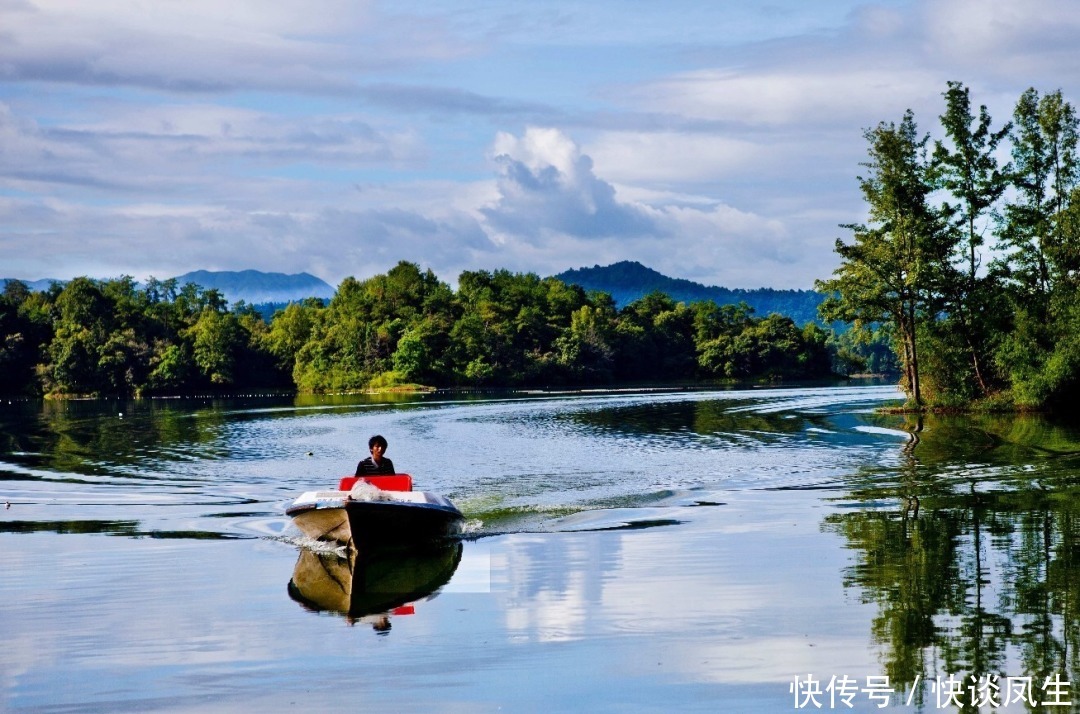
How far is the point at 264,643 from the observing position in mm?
12344

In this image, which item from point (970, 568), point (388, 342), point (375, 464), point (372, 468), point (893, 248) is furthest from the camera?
point (388, 342)

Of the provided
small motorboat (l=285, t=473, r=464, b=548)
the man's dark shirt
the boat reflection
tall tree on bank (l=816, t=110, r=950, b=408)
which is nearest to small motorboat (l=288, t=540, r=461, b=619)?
the boat reflection

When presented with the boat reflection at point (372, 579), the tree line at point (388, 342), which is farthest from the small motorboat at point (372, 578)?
the tree line at point (388, 342)

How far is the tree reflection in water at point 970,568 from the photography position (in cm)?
1098

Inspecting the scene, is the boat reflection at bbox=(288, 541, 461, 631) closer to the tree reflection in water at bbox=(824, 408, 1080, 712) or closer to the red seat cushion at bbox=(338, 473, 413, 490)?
the red seat cushion at bbox=(338, 473, 413, 490)

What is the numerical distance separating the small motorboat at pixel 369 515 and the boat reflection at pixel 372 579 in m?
0.30

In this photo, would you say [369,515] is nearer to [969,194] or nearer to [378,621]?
[378,621]

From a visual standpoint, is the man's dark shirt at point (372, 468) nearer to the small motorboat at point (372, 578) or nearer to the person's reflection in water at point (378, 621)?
the small motorboat at point (372, 578)

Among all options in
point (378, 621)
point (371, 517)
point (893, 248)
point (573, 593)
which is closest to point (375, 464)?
point (371, 517)

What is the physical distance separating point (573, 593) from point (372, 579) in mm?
3463

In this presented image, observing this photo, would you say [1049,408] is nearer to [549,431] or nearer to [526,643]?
[549,431]

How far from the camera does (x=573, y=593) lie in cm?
1467

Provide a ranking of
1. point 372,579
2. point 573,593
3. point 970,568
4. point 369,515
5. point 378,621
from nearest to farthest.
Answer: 1. point 378,621
2. point 573,593
3. point 970,568
4. point 372,579
5. point 369,515

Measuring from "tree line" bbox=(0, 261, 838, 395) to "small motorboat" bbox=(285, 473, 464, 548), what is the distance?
347 ft
